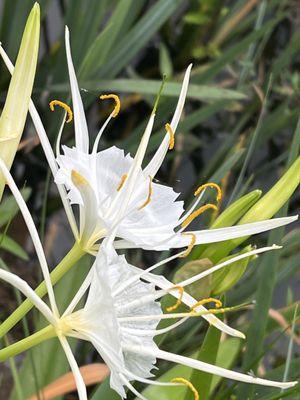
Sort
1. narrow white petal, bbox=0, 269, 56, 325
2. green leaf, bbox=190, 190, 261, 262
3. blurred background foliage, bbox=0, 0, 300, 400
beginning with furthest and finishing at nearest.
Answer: blurred background foliage, bbox=0, 0, 300, 400 → green leaf, bbox=190, 190, 261, 262 → narrow white petal, bbox=0, 269, 56, 325

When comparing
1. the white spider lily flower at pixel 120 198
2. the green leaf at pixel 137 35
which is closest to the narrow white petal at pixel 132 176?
the white spider lily flower at pixel 120 198

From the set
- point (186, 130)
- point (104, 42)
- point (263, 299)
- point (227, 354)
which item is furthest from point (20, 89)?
point (186, 130)

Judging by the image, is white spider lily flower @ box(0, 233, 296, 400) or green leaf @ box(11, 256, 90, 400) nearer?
white spider lily flower @ box(0, 233, 296, 400)

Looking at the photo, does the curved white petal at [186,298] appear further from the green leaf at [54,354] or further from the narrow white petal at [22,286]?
the green leaf at [54,354]

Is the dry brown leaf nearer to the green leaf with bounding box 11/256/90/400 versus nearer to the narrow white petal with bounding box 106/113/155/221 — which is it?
the green leaf with bounding box 11/256/90/400

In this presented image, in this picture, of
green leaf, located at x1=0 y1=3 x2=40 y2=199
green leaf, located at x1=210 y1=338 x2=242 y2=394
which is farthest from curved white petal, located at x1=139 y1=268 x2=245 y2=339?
green leaf, located at x1=210 y1=338 x2=242 y2=394

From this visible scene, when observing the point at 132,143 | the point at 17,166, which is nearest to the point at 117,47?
the point at 132,143

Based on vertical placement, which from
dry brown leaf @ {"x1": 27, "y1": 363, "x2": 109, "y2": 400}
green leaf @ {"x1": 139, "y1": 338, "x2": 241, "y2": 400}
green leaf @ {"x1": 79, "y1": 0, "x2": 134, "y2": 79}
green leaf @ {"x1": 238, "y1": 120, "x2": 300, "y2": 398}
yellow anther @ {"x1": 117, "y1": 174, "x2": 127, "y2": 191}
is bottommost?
dry brown leaf @ {"x1": 27, "y1": 363, "x2": 109, "y2": 400}
